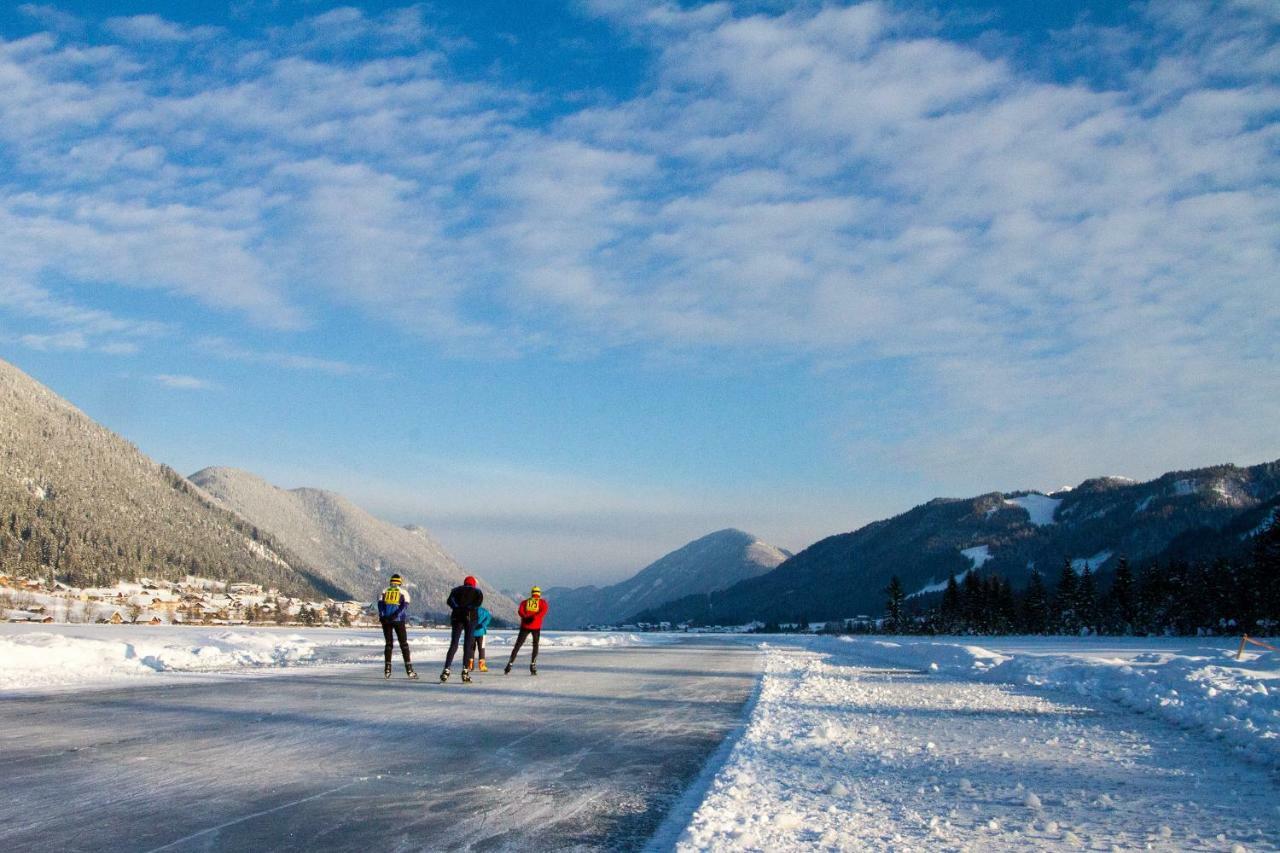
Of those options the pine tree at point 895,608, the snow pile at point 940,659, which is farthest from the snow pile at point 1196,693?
the pine tree at point 895,608

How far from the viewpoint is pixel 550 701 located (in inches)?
578

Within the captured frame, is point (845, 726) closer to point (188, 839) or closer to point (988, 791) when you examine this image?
point (988, 791)

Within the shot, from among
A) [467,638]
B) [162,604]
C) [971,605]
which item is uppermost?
[467,638]

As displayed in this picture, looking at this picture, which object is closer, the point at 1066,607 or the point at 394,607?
the point at 394,607

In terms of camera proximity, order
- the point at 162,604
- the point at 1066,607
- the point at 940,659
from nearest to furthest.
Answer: the point at 940,659, the point at 1066,607, the point at 162,604

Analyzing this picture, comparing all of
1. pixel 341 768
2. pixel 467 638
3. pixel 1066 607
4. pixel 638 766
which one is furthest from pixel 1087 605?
pixel 341 768

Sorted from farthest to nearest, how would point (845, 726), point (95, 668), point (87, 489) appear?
point (87, 489), point (95, 668), point (845, 726)

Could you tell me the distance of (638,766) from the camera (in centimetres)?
855

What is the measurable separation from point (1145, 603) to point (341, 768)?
109250 millimetres

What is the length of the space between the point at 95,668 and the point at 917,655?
2929 cm

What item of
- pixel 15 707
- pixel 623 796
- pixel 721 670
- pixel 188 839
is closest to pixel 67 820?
pixel 188 839

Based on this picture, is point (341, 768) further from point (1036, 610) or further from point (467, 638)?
point (1036, 610)

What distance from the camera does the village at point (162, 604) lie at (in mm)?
110438

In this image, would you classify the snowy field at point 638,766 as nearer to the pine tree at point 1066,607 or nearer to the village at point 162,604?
the pine tree at point 1066,607
